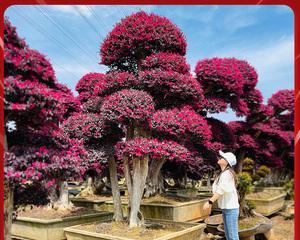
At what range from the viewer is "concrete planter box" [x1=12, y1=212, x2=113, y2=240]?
5.85m

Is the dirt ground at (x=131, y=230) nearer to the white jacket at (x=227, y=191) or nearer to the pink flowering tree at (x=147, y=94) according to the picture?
the pink flowering tree at (x=147, y=94)

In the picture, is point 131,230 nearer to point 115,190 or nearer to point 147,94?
point 115,190

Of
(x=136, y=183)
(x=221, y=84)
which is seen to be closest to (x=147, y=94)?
(x=136, y=183)

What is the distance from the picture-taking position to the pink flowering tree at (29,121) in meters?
2.62

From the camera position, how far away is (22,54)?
9.16ft

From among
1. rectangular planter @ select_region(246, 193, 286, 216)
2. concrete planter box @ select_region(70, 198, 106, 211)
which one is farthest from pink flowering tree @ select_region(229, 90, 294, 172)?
concrete planter box @ select_region(70, 198, 106, 211)

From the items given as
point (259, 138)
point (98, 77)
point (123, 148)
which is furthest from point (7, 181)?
point (259, 138)

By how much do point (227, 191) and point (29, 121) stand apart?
7.63 ft

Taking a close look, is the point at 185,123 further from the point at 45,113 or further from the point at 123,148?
the point at 45,113

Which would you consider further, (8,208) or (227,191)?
(227,191)

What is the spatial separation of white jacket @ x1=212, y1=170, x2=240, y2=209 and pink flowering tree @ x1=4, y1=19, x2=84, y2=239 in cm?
169

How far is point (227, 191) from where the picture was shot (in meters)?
3.91

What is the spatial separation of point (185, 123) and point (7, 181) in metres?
2.89
